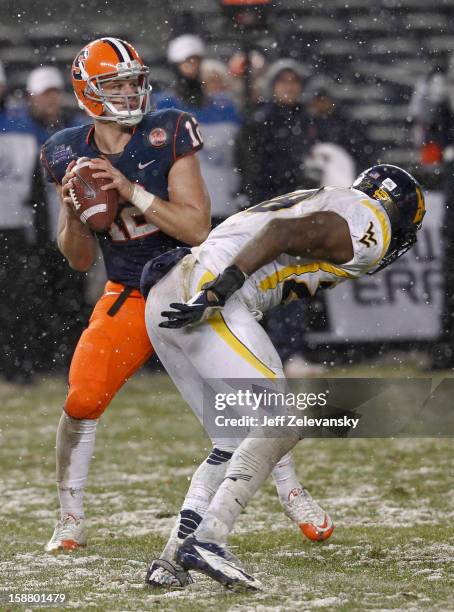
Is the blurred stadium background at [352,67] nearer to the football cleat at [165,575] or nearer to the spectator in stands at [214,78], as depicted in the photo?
the spectator in stands at [214,78]

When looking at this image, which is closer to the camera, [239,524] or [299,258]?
[299,258]

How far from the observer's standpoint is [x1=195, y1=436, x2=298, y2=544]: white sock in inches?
156

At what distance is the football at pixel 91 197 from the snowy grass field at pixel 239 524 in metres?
1.24

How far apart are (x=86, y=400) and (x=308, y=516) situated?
956 mm

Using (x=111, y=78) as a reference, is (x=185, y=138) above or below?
below

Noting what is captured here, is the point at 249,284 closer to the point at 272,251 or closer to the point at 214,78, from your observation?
the point at 272,251

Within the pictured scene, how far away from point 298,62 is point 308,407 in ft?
20.2

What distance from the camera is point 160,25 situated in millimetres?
11266

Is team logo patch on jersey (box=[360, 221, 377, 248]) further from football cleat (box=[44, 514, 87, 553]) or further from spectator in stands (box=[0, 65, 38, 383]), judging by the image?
spectator in stands (box=[0, 65, 38, 383])

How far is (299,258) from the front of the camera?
173 inches

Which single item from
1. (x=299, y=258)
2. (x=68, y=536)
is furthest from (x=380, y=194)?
(x=68, y=536)

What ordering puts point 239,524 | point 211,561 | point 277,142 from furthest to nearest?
point 277,142
point 239,524
point 211,561

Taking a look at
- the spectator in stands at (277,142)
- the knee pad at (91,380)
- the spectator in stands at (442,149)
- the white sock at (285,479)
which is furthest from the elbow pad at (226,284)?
the spectator in stands at (442,149)

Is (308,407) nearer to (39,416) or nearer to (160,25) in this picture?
(39,416)
